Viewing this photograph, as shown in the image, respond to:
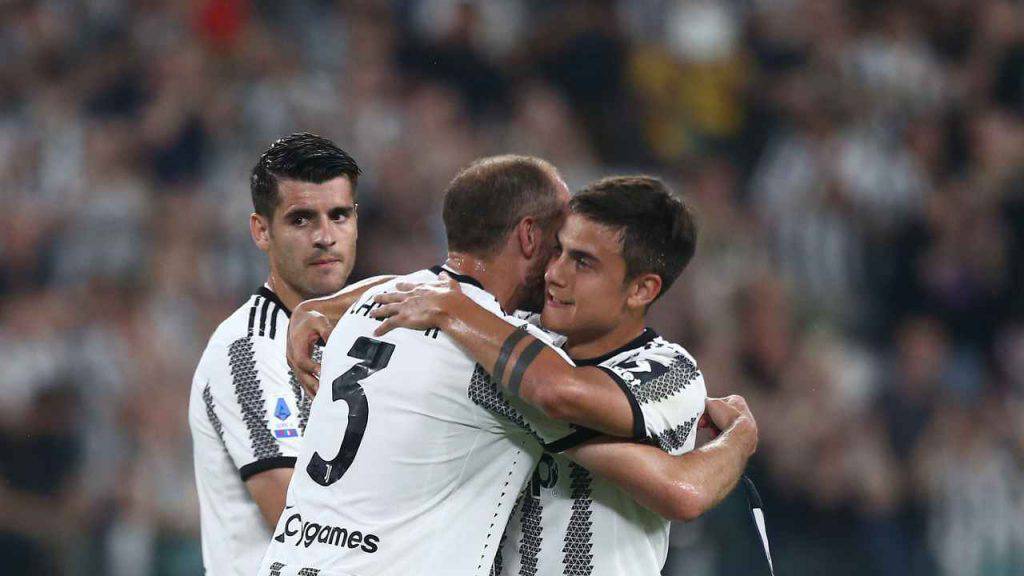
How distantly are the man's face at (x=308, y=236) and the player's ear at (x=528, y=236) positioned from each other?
114 cm

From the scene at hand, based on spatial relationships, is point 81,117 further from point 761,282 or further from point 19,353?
point 761,282

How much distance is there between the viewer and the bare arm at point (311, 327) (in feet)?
14.8

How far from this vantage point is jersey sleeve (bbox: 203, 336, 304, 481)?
4508mm

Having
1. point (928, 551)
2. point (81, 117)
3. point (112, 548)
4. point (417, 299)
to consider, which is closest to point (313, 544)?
point (417, 299)

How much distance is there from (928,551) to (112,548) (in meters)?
5.68

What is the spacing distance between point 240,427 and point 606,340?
→ 1.27m

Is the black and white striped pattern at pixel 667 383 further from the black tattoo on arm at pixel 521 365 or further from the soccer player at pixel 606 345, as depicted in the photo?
the black tattoo on arm at pixel 521 365

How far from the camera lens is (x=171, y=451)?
964 centimetres

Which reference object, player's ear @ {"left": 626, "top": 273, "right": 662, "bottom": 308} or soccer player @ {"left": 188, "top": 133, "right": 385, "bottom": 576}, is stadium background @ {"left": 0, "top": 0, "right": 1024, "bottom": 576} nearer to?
soccer player @ {"left": 188, "top": 133, "right": 385, "bottom": 576}

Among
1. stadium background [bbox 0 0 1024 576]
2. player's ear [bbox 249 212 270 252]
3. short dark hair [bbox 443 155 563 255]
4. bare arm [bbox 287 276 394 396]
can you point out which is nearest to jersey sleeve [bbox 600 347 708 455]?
short dark hair [bbox 443 155 563 255]

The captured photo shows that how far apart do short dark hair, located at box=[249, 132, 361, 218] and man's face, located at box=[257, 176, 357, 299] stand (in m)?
0.03

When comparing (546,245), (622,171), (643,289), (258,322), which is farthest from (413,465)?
(622,171)

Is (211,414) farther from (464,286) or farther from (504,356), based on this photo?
(504,356)

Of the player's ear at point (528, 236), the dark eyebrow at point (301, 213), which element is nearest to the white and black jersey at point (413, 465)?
the player's ear at point (528, 236)
